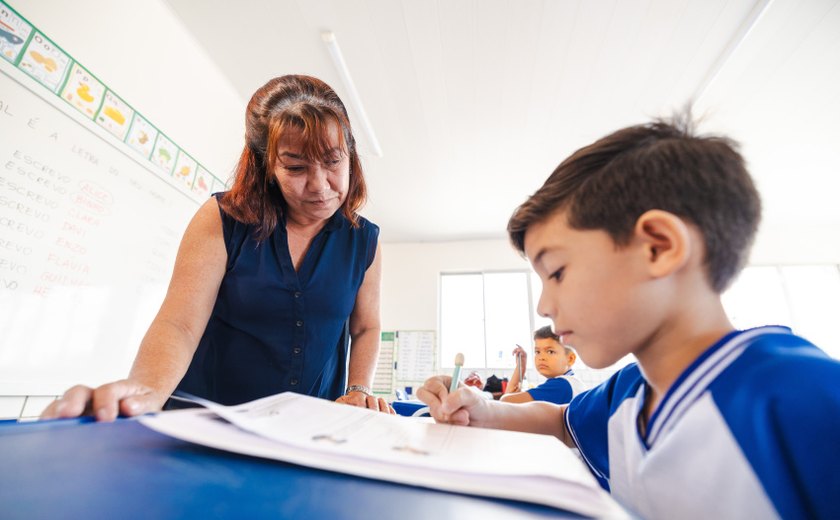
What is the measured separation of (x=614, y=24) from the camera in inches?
85.0

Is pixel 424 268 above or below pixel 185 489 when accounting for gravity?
above

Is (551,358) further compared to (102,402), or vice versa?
(551,358)

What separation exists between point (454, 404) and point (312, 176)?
0.50 m

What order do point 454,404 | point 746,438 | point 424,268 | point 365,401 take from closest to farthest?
point 746,438, point 454,404, point 365,401, point 424,268

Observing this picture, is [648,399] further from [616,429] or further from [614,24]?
[614,24]

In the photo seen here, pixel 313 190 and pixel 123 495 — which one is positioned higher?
pixel 313 190

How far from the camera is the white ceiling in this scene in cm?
213

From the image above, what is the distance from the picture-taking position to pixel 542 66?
248cm

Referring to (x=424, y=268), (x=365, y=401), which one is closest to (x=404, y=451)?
(x=365, y=401)

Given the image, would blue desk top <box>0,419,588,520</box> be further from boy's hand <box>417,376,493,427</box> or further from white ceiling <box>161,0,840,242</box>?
white ceiling <box>161,0,840,242</box>

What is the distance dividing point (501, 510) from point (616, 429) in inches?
15.2

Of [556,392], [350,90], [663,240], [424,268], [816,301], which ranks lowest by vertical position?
[556,392]

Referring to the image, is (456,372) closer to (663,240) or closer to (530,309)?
(663,240)

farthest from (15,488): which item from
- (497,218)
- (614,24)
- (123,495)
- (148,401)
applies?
(497,218)
